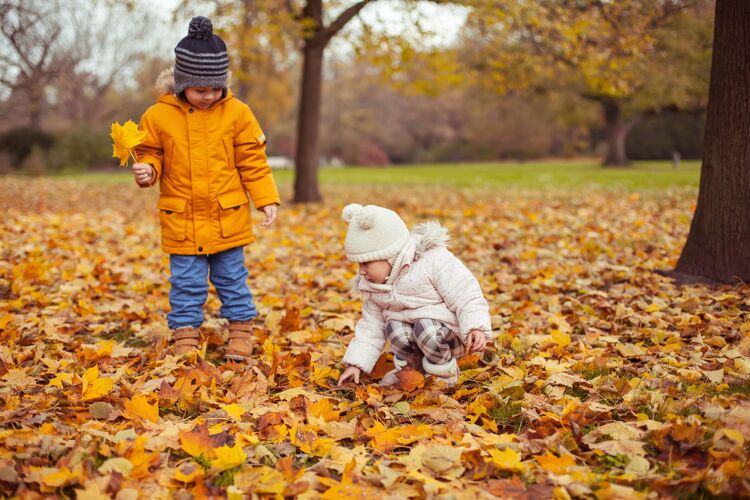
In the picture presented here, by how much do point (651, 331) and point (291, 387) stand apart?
80.9 inches

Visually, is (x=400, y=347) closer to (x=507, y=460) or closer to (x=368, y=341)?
(x=368, y=341)

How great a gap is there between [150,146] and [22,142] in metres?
26.8

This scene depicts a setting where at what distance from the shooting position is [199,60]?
3.16 meters

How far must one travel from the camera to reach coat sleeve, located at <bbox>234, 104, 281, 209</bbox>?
11.3 feet

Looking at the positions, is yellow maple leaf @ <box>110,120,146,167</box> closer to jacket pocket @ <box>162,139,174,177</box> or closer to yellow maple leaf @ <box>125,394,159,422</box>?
jacket pocket @ <box>162,139,174,177</box>

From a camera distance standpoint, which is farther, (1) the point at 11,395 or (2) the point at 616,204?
(2) the point at 616,204

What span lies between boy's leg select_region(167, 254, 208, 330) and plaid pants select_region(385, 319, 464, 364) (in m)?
1.20

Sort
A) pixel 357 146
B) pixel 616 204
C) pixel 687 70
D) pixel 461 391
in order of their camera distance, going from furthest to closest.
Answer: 1. pixel 357 146
2. pixel 687 70
3. pixel 616 204
4. pixel 461 391

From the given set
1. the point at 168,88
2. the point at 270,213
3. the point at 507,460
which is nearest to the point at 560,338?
the point at 507,460

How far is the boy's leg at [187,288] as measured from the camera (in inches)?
138

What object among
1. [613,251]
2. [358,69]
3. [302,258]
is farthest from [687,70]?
[358,69]

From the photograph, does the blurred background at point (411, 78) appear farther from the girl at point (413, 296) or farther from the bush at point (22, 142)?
the girl at point (413, 296)

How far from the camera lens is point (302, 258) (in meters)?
6.27

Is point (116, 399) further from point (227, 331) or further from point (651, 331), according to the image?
point (651, 331)
